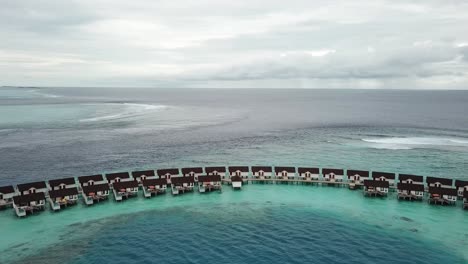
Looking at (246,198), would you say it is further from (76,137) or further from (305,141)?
(76,137)

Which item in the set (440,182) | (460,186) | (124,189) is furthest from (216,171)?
(460,186)

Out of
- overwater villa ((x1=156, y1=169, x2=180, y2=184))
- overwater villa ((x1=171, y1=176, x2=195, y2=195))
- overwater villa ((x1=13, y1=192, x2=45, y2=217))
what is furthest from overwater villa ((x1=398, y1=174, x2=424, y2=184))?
overwater villa ((x1=13, y1=192, x2=45, y2=217))

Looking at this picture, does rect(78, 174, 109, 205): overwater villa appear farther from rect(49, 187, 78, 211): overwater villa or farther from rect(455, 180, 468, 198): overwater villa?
rect(455, 180, 468, 198): overwater villa

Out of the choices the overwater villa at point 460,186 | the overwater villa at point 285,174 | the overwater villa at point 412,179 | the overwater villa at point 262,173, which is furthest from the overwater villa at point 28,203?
the overwater villa at point 460,186

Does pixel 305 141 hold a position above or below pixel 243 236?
above

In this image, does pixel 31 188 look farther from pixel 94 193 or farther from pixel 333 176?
pixel 333 176

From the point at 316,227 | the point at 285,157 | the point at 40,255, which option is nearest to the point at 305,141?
the point at 285,157
